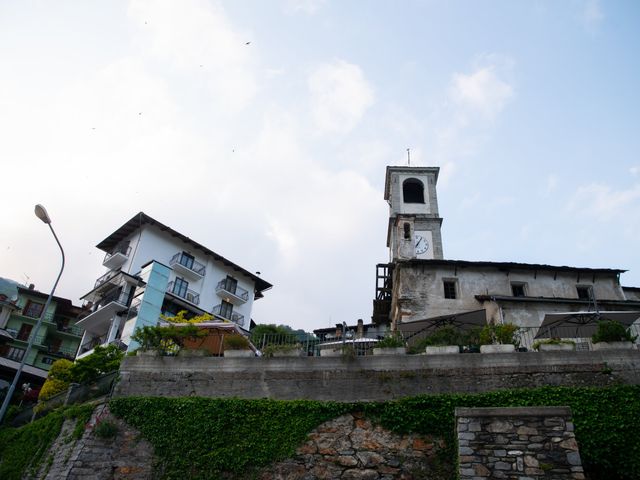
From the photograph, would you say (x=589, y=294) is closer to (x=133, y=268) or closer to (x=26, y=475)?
(x=26, y=475)

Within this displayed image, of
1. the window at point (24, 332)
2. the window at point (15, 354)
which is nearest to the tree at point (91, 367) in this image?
the window at point (15, 354)

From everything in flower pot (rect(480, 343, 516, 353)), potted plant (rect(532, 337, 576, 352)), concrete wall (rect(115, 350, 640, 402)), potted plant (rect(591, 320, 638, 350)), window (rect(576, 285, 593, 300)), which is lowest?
concrete wall (rect(115, 350, 640, 402))

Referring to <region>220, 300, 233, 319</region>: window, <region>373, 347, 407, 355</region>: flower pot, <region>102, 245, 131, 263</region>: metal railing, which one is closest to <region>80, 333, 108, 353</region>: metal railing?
<region>102, 245, 131, 263</region>: metal railing

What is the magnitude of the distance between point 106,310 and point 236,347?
829 inches

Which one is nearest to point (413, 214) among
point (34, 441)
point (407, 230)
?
point (407, 230)

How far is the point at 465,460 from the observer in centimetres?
931

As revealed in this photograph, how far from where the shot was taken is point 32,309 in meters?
46.5

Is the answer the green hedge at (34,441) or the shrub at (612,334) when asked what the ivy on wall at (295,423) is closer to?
the green hedge at (34,441)

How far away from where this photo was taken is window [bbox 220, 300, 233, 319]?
130 ft

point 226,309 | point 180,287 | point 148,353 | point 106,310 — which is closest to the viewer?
point 148,353

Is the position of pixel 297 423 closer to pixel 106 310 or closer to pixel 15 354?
pixel 106 310

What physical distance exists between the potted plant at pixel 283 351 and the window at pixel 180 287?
23100mm

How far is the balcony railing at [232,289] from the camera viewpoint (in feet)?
132

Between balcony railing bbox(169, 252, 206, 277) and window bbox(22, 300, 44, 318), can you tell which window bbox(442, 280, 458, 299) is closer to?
balcony railing bbox(169, 252, 206, 277)
